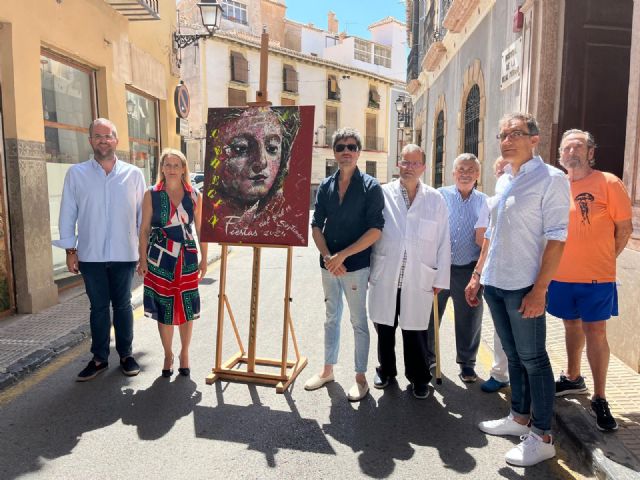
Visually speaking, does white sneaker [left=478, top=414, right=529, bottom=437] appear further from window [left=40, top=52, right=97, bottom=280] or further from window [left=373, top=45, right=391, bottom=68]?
window [left=373, top=45, right=391, bottom=68]

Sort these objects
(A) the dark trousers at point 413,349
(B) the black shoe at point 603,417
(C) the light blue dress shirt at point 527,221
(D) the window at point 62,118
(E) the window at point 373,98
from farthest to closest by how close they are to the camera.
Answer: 1. (E) the window at point 373,98
2. (D) the window at point 62,118
3. (A) the dark trousers at point 413,349
4. (B) the black shoe at point 603,417
5. (C) the light blue dress shirt at point 527,221

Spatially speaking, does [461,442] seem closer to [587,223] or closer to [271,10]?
[587,223]

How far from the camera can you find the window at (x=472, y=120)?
10.4 m

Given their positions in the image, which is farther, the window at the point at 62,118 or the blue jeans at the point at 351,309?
the window at the point at 62,118

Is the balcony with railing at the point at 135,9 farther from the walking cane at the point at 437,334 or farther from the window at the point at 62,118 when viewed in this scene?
the walking cane at the point at 437,334

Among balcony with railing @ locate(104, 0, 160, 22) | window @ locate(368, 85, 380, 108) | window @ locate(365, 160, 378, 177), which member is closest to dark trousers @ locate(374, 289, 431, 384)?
balcony with railing @ locate(104, 0, 160, 22)

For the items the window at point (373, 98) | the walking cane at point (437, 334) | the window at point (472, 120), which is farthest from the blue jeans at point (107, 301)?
the window at point (373, 98)

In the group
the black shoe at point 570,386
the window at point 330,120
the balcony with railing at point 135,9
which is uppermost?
the window at point 330,120

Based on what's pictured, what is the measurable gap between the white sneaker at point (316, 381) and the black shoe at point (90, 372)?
172 cm

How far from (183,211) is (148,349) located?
1570 millimetres

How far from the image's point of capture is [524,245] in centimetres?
281

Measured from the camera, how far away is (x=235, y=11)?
3366 cm

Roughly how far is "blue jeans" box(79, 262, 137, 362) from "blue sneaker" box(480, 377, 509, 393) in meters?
2.91

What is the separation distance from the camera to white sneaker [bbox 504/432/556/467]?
2861 millimetres
